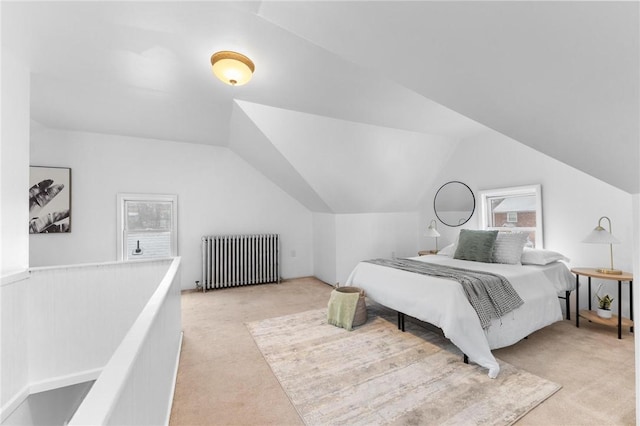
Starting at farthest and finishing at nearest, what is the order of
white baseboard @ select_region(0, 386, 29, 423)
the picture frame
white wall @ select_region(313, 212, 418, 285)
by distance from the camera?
1. white wall @ select_region(313, 212, 418, 285)
2. the picture frame
3. white baseboard @ select_region(0, 386, 29, 423)

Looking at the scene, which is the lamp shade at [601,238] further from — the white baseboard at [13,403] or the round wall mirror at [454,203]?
the white baseboard at [13,403]

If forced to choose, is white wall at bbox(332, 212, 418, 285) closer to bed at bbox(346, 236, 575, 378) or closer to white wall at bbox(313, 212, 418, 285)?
white wall at bbox(313, 212, 418, 285)

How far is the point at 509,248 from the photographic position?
10.1 feet

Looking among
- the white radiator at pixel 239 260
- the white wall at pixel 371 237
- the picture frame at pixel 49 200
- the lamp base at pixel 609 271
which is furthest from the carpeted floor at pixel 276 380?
the picture frame at pixel 49 200

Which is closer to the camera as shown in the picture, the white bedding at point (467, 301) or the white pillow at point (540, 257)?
the white bedding at point (467, 301)

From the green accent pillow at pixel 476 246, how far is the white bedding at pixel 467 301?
0.48ft

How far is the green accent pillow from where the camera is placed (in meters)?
3.19

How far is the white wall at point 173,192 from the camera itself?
363 cm

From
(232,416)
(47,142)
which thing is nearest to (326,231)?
(232,416)

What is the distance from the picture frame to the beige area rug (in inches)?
122

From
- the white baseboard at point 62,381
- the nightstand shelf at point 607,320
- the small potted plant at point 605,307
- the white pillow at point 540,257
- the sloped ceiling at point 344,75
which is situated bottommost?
the white baseboard at point 62,381

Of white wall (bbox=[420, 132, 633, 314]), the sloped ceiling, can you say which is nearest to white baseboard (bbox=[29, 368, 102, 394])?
the sloped ceiling

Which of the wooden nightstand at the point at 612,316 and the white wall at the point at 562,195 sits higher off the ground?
the white wall at the point at 562,195

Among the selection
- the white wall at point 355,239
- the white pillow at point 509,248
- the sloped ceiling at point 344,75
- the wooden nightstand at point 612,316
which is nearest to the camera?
the sloped ceiling at point 344,75
